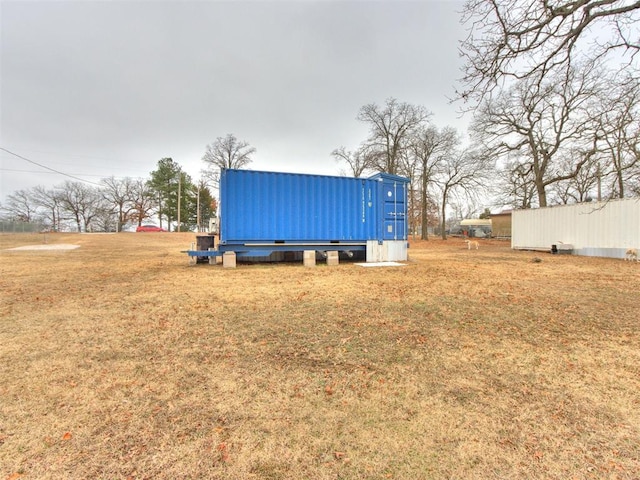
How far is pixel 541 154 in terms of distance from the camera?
21.4m

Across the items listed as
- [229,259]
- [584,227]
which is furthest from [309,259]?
[584,227]

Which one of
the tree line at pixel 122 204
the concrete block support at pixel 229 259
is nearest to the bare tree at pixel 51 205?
the tree line at pixel 122 204

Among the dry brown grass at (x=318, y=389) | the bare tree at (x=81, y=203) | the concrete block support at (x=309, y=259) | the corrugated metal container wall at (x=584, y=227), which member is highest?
the bare tree at (x=81, y=203)

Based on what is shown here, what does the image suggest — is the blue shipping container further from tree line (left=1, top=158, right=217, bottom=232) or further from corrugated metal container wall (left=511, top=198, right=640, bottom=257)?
tree line (left=1, top=158, right=217, bottom=232)

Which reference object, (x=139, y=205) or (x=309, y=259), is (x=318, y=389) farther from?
(x=139, y=205)

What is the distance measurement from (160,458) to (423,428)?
1.59m

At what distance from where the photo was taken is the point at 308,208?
10.3 metres

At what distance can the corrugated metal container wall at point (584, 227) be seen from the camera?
1274 centimetres

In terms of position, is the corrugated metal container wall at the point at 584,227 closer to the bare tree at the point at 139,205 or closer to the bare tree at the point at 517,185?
the bare tree at the point at 517,185

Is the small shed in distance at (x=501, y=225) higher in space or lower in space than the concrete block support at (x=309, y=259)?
higher

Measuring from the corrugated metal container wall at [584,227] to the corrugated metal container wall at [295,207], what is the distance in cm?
847

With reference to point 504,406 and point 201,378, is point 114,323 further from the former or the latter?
point 504,406

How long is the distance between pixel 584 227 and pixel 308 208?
45.6 feet

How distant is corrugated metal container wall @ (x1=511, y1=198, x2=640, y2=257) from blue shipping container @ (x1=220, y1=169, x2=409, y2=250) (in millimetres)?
7526
